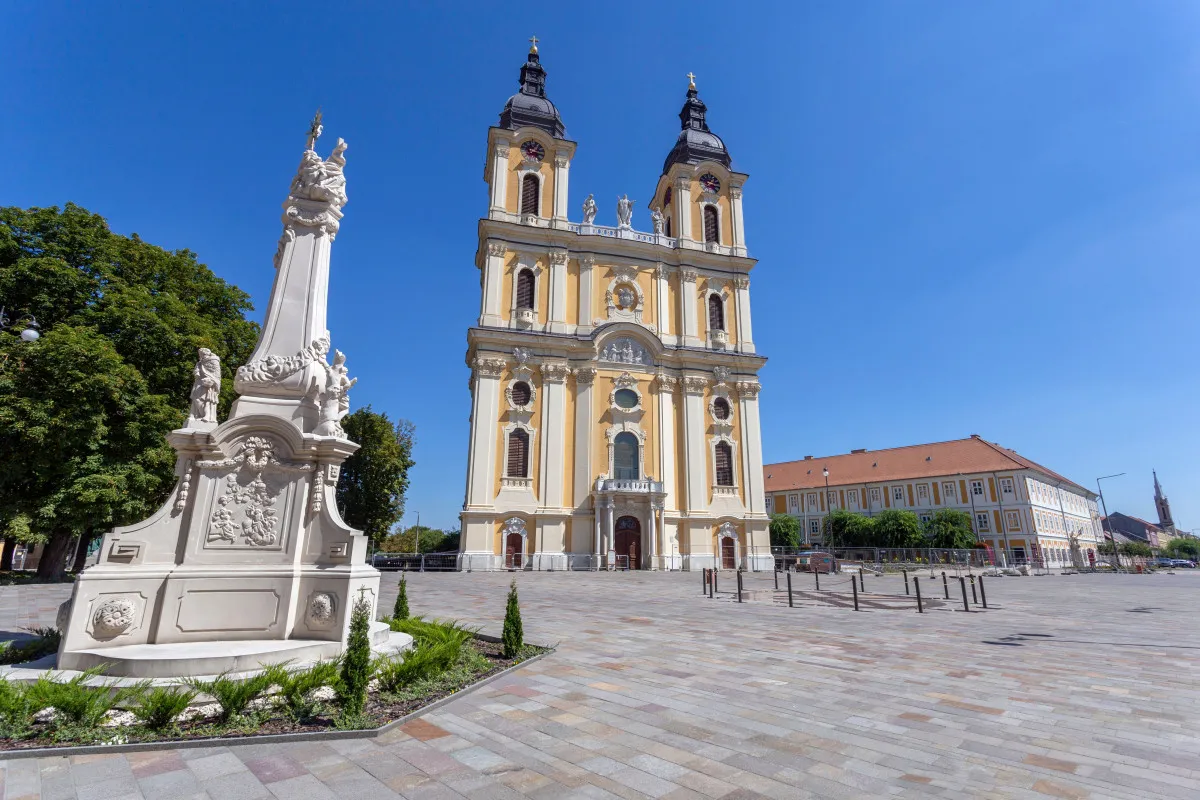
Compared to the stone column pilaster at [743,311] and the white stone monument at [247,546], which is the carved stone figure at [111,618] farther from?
the stone column pilaster at [743,311]

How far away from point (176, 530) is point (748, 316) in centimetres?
3698

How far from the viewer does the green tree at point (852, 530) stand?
53906mm

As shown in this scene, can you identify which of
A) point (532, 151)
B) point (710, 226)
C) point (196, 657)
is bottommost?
point (196, 657)

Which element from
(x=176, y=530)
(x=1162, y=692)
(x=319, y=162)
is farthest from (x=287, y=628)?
(x=1162, y=692)

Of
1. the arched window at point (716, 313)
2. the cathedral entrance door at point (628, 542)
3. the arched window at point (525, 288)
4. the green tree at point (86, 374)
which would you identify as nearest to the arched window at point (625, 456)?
the cathedral entrance door at point (628, 542)

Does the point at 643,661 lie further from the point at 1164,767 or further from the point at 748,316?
the point at 748,316

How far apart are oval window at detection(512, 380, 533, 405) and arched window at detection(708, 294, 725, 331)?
44.2ft

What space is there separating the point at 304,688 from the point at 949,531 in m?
58.4

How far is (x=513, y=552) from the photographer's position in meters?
31.8

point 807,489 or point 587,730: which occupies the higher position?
point 807,489

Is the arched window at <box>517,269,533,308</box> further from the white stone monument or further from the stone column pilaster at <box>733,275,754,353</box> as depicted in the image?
the white stone monument

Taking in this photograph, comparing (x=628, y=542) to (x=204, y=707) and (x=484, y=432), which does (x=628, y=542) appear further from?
(x=204, y=707)

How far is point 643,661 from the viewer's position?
7949mm

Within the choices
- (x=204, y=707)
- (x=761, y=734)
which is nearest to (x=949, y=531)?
(x=761, y=734)
